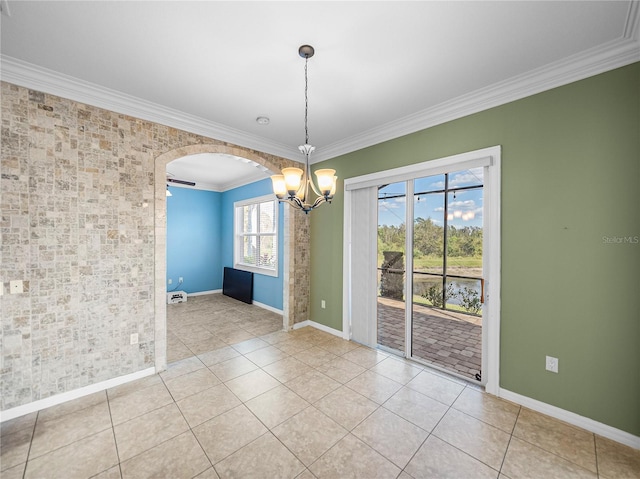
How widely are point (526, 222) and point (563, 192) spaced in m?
0.33

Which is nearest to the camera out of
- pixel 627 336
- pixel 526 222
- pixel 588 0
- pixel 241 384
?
pixel 588 0

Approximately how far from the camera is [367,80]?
90.5 inches

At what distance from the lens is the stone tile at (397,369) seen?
2.72 m

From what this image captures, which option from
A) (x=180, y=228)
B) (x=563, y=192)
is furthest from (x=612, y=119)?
(x=180, y=228)

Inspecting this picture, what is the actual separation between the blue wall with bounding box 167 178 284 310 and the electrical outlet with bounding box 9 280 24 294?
11.8ft

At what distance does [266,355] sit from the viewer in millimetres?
3219

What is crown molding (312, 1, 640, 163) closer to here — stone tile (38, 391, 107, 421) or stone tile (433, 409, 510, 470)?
stone tile (433, 409, 510, 470)

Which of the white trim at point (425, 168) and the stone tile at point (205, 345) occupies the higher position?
the white trim at point (425, 168)

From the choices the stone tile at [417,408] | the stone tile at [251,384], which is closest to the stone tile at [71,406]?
the stone tile at [251,384]

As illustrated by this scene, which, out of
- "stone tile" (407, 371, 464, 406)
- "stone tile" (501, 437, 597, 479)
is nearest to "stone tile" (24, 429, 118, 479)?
"stone tile" (407, 371, 464, 406)

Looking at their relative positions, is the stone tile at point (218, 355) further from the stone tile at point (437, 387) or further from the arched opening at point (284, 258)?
the stone tile at point (437, 387)

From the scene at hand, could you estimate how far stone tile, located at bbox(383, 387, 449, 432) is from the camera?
6.81ft

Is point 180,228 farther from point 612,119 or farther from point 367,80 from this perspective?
point 612,119

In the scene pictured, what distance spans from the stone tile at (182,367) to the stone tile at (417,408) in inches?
82.6
